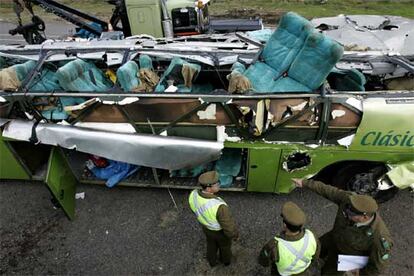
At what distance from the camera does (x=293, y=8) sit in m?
13.5

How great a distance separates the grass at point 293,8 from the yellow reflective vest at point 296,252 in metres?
10.6

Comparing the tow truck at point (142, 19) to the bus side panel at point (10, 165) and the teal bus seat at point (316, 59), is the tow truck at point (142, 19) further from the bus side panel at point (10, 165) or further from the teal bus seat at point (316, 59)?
the teal bus seat at point (316, 59)

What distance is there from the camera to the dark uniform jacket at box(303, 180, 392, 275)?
2.75 m

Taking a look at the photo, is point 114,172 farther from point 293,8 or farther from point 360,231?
point 293,8

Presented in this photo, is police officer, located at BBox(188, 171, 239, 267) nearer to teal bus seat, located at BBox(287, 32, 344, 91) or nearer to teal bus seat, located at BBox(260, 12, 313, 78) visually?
teal bus seat, located at BBox(287, 32, 344, 91)

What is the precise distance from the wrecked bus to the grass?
8325mm

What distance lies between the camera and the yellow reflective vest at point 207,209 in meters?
3.16

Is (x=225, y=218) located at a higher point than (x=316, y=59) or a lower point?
lower

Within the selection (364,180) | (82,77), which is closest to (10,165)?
(82,77)

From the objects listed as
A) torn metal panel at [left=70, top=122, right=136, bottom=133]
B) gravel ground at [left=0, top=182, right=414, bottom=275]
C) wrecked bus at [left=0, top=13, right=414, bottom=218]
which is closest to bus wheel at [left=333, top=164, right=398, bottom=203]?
wrecked bus at [left=0, top=13, right=414, bottom=218]

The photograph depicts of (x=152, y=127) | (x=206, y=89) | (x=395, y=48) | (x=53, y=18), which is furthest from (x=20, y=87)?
(x=53, y=18)

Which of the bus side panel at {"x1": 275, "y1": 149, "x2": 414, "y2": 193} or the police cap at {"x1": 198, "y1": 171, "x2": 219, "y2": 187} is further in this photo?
the bus side panel at {"x1": 275, "y1": 149, "x2": 414, "y2": 193}

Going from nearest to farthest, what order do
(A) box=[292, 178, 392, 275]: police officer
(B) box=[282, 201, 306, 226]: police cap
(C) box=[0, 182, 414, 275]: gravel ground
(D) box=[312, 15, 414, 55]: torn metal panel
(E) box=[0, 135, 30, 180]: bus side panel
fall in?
(B) box=[282, 201, 306, 226]: police cap → (A) box=[292, 178, 392, 275]: police officer → (C) box=[0, 182, 414, 275]: gravel ground → (E) box=[0, 135, 30, 180]: bus side panel → (D) box=[312, 15, 414, 55]: torn metal panel

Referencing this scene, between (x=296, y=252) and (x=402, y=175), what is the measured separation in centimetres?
198
